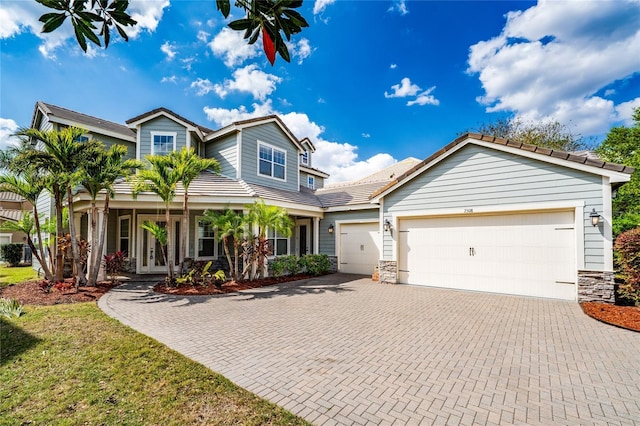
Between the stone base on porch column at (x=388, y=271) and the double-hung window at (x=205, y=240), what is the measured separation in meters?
7.54

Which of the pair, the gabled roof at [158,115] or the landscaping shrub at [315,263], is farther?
the landscaping shrub at [315,263]

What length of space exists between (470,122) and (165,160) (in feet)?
84.3

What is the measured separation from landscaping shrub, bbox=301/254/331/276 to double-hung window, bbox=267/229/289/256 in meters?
1.33

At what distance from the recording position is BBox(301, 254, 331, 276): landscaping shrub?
12.5m

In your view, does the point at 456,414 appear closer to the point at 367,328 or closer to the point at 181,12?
the point at 367,328

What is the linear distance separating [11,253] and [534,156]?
24890mm

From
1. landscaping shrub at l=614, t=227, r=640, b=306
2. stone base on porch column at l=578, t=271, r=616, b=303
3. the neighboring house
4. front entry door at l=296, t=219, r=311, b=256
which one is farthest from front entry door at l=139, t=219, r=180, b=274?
landscaping shrub at l=614, t=227, r=640, b=306

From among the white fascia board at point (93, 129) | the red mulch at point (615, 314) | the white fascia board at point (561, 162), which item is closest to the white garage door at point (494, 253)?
the red mulch at point (615, 314)

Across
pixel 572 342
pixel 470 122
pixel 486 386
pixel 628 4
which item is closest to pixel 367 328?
pixel 486 386

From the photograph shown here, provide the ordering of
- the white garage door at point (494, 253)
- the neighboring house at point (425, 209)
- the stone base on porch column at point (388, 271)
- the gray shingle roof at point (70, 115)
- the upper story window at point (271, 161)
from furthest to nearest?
the upper story window at point (271, 161) < the gray shingle roof at point (70, 115) < the stone base on porch column at point (388, 271) < the white garage door at point (494, 253) < the neighboring house at point (425, 209)

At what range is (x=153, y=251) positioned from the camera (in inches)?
488

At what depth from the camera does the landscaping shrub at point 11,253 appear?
15805 mm

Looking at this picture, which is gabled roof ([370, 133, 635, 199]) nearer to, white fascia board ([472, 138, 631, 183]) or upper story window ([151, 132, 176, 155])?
white fascia board ([472, 138, 631, 183])

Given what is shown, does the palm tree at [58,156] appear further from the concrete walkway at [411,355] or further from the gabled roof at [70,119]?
the gabled roof at [70,119]
